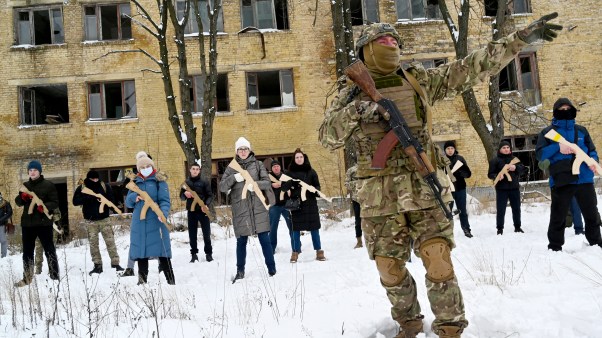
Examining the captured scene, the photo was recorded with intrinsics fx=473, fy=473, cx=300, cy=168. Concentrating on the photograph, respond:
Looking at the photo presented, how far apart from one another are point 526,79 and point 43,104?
18834 millimetres

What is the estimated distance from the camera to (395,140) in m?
3.19

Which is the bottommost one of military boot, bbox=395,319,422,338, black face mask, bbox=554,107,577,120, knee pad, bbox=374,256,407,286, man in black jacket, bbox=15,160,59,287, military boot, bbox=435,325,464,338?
military boot, bbox=395,319,422,338

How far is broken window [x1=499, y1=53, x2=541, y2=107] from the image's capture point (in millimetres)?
17859

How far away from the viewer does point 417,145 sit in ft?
10.3

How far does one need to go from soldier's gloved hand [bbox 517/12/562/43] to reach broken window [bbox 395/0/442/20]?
15811mm

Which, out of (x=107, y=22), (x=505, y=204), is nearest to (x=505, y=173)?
(x=505, y=204)

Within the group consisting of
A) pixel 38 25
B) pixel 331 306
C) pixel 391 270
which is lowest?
pixel 331 306

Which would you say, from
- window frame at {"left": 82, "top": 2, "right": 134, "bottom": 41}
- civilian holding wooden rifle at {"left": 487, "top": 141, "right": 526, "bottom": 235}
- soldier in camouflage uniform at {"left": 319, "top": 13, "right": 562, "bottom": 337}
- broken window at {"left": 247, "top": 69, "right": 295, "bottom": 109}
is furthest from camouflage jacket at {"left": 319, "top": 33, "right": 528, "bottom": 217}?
window frame at {"left": 82, "top": 2, "right": 134, "bottom": 41}

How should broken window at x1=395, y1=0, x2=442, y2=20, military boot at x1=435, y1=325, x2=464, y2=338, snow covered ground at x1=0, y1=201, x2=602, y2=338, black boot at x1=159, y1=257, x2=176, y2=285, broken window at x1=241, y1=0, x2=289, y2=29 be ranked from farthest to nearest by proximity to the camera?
broken window at x1=395, y1=0, x2=442, y2=20
broken window at x1=241, y1=0, x2=289, y2=29
black boot at x1=159, y1=257, x2=176, y2=285
snow covered ground at x1=0, y1=201, x2=602, y2=338
military boot at x1=435, y1=325, x2=464, y2=338

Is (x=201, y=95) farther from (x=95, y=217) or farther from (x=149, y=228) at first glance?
(x=149, y=228)

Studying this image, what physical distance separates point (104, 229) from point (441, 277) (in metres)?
6.84

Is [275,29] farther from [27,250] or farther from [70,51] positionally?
[27,250]

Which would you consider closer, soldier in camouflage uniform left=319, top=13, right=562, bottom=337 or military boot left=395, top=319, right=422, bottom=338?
soldier in camouflage uniform left=319, top=13, right=562, bottom=337

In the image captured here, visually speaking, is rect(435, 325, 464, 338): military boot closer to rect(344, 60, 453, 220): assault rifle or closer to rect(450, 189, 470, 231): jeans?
rect(344, 60, 453, 220): assault rifle
